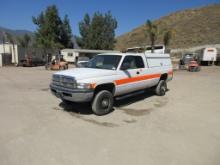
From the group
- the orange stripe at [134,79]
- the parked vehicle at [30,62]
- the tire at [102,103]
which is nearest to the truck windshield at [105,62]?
the orange stripe at [134,79]

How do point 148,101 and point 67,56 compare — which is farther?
point 67,56

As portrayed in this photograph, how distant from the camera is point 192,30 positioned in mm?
68750

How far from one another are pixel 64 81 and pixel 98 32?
4414 centimetres

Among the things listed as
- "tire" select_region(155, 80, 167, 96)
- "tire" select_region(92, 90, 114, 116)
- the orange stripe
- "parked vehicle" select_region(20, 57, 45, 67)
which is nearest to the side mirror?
the orange stripe

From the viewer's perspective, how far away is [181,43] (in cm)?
6050

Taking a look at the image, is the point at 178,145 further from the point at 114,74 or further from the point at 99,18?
the point at 99,18

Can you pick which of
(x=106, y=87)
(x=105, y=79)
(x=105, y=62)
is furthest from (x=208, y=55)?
(x=105, y=79)

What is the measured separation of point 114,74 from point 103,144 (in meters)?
2.61

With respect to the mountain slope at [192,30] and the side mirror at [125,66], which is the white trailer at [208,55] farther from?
the side mirror at [125,66]

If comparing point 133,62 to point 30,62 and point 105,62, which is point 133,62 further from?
point 30,62

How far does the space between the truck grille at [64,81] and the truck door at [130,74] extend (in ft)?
4.69

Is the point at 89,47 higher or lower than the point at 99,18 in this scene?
lower

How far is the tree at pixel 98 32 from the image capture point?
48469 mm

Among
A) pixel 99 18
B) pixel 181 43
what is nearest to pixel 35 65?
pixel 99 18
